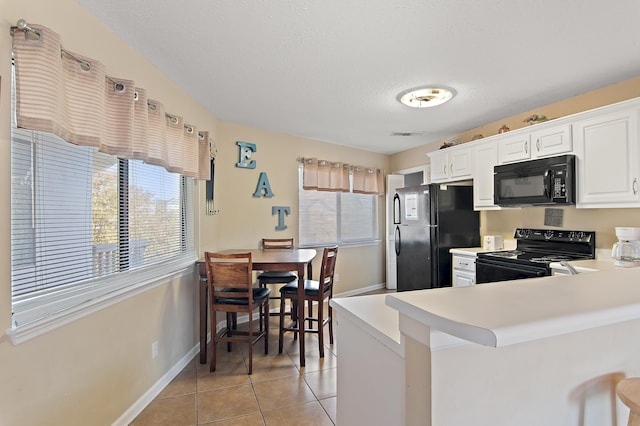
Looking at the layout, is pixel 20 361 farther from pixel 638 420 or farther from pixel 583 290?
pixel 638 420

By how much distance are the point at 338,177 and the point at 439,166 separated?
4.68ft

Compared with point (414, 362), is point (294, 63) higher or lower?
higher

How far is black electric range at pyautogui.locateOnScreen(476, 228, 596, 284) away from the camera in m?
2.71

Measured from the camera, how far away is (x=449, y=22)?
70.2 inches

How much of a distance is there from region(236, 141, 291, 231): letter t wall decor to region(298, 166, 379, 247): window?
1.02 ft

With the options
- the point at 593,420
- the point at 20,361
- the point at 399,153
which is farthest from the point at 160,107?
the point at 399,153

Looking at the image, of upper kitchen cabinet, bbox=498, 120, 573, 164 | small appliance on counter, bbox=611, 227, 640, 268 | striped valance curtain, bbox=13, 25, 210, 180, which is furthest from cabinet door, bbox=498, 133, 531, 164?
striped valance curtain, bbox=13, 25, 210, 180

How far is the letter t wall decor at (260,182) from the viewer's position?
3783 mm

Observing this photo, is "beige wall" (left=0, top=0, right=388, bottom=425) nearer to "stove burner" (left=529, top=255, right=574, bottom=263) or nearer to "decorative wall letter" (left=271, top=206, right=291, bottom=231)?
"decorative wall letter" (left=271, top=206, right=291, bottom=231)

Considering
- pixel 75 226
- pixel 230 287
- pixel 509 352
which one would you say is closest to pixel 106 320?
pixel 75 226

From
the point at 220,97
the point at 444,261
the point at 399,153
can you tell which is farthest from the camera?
the point at 399,153

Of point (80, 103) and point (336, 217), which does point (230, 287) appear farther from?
point (336, 217)

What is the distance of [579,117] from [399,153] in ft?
9.16

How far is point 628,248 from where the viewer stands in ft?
7.52
